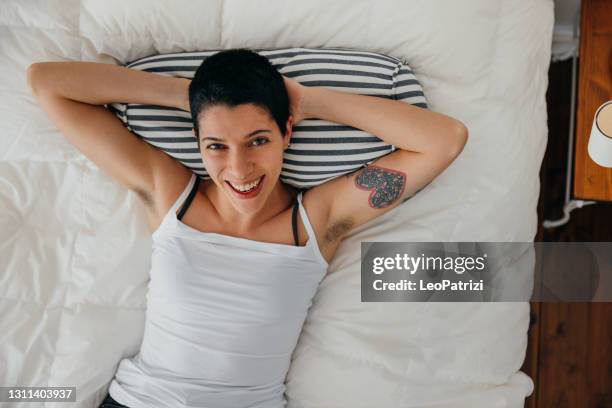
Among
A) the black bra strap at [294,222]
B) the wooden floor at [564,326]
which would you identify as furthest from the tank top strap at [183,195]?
the wooden floor at [564,326]

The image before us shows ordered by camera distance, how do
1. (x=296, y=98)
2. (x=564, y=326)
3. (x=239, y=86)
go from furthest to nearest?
(x=564, y=326)
(x=296, y=98)
(x=239, y=86)

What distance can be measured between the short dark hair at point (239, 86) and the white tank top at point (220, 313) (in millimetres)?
262

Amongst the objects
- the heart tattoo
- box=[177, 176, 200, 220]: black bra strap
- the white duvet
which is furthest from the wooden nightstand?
box=[177, 176, 200, 220]: black bra strap

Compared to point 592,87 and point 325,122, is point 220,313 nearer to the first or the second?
point 325,122

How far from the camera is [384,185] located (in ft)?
3.79

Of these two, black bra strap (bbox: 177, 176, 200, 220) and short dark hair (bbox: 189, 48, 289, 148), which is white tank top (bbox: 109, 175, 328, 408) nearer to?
black bra strap (bbox: 177, 176, 200, 220)

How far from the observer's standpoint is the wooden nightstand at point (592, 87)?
3.89 feet

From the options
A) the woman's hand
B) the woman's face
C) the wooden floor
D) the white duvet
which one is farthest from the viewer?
the wooden floor

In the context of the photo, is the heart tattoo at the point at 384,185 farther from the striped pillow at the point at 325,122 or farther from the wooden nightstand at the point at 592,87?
the wooden nightstand at the point at 592,87

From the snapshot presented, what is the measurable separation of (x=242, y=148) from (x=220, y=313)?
40 centimetres

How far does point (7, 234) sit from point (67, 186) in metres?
0.18

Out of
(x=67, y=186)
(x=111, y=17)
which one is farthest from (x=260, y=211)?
(x=111, y=17)

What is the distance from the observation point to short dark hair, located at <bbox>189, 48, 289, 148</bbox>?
1.01 metres

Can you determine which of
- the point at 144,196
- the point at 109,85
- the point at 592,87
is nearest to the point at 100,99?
the point at 109,85
